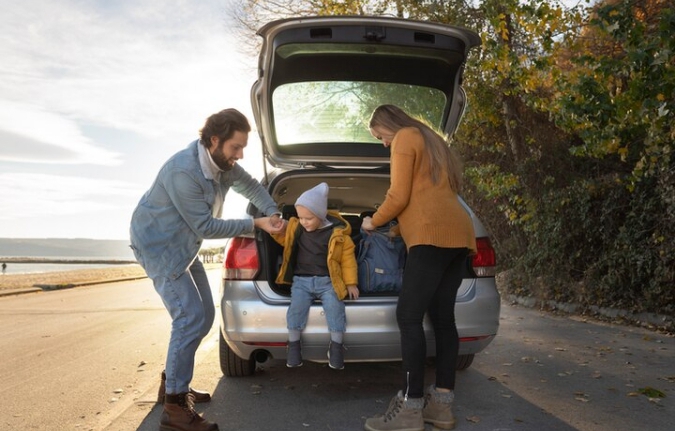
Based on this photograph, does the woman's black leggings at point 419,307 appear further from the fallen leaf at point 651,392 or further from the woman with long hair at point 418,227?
the fallen leaf at point 651,392

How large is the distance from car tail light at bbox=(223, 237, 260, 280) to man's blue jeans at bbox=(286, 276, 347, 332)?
0.33 m

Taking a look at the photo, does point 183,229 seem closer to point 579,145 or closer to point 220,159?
point 220,159

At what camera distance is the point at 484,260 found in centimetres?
450

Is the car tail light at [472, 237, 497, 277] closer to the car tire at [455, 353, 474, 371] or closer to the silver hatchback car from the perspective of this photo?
the silver hatchback car

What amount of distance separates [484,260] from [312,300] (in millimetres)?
1241

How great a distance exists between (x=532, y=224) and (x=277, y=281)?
334 inches

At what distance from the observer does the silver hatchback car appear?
4.18 meters

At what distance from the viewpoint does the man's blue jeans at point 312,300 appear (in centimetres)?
411

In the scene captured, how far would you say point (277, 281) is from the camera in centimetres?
440

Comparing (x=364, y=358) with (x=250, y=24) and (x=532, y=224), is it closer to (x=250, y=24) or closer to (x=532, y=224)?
(x=532, y=224)

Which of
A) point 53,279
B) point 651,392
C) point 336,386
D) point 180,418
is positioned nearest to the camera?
point 180,418

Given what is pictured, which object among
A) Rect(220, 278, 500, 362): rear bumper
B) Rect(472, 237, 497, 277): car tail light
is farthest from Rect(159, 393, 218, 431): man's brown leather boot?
Rect(472, 237, 497, 277): car tail light

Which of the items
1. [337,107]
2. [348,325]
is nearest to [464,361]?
[348,325]

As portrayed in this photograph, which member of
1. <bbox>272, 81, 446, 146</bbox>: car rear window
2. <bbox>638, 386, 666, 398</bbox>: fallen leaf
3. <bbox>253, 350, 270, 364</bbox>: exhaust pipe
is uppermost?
<bbox>272, 81, 446, 146</bbox>: car rear window
